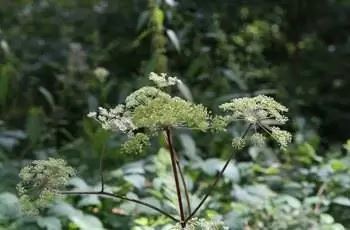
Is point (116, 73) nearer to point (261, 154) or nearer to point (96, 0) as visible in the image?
point (96, 0)

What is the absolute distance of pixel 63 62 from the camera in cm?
260

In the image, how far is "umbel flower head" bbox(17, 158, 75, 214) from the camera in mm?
941

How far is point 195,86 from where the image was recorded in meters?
2.41

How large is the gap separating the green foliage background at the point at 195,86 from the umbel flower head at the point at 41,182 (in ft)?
1.82

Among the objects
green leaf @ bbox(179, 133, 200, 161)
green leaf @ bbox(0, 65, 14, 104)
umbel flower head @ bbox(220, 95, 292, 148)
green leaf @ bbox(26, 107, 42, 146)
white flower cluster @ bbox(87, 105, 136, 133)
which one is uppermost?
green leaf @ bbox(0, 65, 14, 104)

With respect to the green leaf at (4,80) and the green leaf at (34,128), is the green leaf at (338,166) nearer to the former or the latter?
the green leaf at (34,128)

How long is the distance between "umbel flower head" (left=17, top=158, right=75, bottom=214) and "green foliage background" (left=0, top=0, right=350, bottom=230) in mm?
554

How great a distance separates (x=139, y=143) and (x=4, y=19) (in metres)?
2.29

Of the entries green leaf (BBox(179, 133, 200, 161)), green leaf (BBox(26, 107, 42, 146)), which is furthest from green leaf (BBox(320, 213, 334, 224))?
green leaf (BBox(26, 107, 42, 146))

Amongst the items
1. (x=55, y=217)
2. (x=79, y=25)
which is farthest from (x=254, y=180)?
(x=79, y=25)

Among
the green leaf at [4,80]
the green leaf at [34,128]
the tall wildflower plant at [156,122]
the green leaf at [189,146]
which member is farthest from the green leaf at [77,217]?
the green leaf at [4,80]

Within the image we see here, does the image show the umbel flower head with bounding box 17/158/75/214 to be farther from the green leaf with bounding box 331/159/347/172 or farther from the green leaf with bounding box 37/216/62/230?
the green leaf with bounding box 331/159/347/172

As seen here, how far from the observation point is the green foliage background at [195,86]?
1618 mm

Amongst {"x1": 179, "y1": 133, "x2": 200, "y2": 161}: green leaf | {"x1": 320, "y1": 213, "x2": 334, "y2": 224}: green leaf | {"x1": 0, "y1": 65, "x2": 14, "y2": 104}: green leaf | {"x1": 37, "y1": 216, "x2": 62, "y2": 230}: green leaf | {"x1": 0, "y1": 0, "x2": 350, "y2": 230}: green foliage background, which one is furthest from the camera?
{"x1": 0, "y1": 65, "x2": 14, "y2": 104}: green leaf
